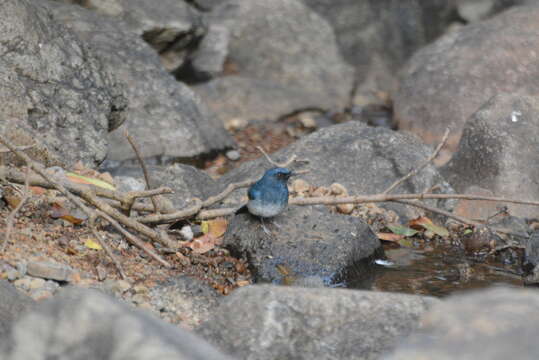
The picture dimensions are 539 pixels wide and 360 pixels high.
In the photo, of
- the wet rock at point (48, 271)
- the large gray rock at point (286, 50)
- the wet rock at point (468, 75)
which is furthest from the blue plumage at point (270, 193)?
the large gray rock at point (286, 50)

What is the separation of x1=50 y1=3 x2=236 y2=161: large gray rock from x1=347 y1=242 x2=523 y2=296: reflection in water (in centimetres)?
297

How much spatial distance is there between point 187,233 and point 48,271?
136 cm

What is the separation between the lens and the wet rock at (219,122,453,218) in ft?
20.5

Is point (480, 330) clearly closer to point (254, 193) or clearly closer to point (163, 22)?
point (254, 193)

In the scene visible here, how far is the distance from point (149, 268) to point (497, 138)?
344 cm

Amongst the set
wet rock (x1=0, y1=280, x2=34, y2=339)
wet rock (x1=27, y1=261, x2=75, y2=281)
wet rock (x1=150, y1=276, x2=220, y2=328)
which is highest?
wet rock (x1=0, y1=280, x2=34, y2=339)

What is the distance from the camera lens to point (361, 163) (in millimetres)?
6430

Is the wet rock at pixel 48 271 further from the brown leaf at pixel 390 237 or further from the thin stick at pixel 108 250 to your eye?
the brown leaf at pixel 390 237

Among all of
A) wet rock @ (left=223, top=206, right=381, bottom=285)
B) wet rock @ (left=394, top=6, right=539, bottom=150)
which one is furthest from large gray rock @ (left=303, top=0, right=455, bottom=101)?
wet rock @ (left=223, top=206, right=381, bottom=285)

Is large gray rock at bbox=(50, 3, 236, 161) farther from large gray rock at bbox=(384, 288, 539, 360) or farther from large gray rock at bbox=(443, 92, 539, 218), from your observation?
large gray rock at bbox=(384, 288, 539, 360)

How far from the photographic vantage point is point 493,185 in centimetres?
640

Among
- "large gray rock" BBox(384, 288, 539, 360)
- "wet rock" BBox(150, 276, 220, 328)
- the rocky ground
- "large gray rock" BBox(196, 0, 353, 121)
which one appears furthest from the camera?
"large gray rock" BBox(196, 0, 353, 121)

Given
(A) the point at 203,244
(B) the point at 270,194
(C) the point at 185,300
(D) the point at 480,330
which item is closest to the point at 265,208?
(B) the point at 270,194

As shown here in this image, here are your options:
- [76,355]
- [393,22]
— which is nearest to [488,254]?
[76,355]
